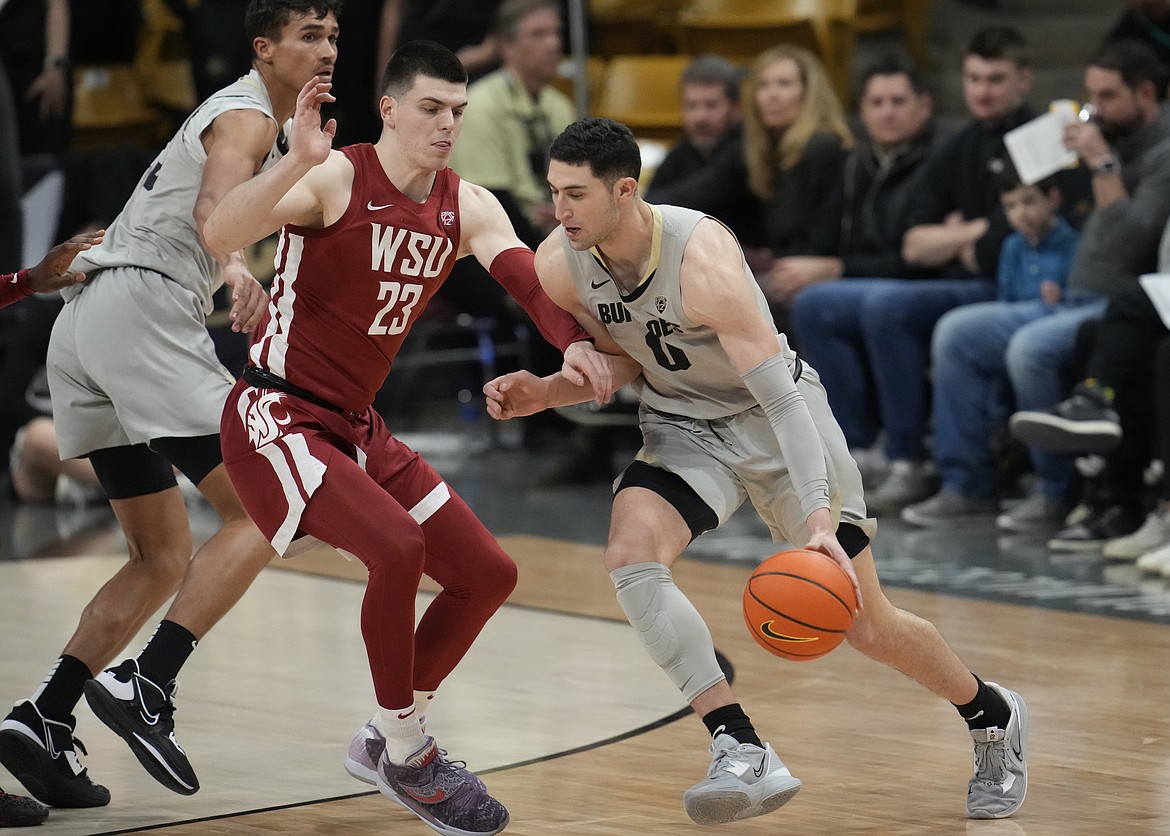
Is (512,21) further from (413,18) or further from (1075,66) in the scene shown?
(1075,66)

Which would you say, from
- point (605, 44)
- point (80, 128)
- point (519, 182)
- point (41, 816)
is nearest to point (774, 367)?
point (41, 816)

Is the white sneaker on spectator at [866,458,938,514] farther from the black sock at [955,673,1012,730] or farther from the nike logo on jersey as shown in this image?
the nike logo on jersey

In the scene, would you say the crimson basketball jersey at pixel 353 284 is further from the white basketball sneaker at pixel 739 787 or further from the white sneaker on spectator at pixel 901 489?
the white sneaker on spectator at pixel 901 489

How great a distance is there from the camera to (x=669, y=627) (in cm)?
392

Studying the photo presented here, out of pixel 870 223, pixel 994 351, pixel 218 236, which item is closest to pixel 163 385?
pixel 218 236

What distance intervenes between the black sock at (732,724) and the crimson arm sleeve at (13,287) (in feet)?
6.31

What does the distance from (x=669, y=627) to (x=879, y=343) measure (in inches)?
181

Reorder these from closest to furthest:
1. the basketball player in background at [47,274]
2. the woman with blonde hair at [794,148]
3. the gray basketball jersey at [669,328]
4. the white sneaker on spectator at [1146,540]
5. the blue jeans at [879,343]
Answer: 1. the gray basketball jersey at [669,328]
2. the basketball player in background at [47,274]
3. the white sneaker on spectator at [1146,540]
4. the blue jeans at [879,343]
5. the woman with blonde hair at [794,148]

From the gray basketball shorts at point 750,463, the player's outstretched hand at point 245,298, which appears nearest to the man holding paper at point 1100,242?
the gray basketball shorts at point 750,463

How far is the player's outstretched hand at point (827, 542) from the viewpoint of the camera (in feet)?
12.6

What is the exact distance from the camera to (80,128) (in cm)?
1222

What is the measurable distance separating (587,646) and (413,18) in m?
5.86

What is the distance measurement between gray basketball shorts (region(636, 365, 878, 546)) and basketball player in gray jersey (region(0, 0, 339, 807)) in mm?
1033

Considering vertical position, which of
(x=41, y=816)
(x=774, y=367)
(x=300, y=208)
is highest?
(x=300, y=208)
